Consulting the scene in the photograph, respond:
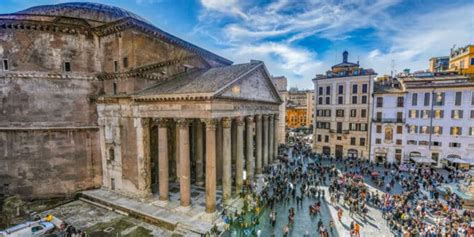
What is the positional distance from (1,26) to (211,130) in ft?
52.7

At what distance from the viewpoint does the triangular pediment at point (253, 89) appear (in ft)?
46.8

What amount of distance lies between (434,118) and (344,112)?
Result: 31.1 feet

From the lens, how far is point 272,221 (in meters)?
13.8

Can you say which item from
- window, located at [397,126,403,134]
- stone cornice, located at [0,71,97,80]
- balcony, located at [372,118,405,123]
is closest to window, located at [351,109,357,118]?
balcony, located at [372,118,405,123]

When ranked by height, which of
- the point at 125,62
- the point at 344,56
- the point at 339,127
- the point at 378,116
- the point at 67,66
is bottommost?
the point at 339,127

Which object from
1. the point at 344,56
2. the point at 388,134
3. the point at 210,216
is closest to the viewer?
the point at 210,216

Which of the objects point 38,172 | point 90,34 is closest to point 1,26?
point 90,34

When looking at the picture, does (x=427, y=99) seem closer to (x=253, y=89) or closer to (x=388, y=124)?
(x=388, y=124)

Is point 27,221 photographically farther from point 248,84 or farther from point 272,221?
point 248,84

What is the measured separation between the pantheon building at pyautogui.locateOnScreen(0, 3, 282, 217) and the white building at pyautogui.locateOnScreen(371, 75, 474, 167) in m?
20.0

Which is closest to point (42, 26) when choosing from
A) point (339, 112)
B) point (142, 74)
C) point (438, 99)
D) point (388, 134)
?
point (142, 74)

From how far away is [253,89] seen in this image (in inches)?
702

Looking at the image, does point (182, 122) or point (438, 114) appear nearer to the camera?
point (182, 122)

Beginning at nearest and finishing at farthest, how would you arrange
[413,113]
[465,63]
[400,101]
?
[413,113]
[400,101]
[465,63]
